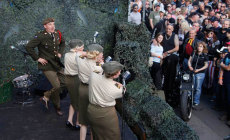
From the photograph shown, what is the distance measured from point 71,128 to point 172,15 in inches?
295

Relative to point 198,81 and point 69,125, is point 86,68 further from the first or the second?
point 198,81

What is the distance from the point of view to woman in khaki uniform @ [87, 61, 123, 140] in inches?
154

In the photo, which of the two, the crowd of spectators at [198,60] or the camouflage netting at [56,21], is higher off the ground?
the camouflage netting at [56,21]

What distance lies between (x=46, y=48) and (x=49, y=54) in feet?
0.52

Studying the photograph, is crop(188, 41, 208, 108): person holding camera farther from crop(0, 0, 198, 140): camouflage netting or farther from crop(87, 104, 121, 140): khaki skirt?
crop(87, 104, 121, 140): khaki skirt

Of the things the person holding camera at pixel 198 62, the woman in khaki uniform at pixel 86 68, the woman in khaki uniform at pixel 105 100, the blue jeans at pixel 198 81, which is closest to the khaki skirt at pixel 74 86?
the woman in khaki uniform at pixel 86 68

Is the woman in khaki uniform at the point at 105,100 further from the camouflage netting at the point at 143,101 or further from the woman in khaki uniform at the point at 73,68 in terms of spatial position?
the woman in khaki uniform at the point at 73,68

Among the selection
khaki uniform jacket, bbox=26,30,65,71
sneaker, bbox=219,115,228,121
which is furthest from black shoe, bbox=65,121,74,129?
sneaker, bbox=219,115,228,121

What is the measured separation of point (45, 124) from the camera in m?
5.99

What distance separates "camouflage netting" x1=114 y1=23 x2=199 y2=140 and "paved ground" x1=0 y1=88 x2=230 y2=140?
0.56 m

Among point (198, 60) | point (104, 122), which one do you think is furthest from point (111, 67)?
point (198, 60)

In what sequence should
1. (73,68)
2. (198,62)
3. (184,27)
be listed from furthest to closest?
(184,27)
(198,62)
(73,68)

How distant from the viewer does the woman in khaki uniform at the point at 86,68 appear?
15.2ft

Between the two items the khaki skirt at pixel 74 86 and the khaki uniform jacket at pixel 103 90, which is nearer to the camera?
the khaki uniform jacket at pixel 103 90
